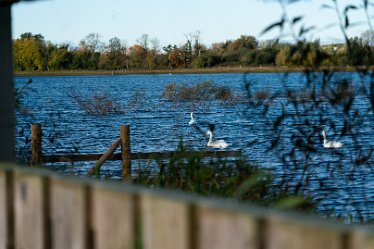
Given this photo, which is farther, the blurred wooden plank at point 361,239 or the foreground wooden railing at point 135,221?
the foreground wooden railing at point 135,221

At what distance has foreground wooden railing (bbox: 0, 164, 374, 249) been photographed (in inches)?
59.2

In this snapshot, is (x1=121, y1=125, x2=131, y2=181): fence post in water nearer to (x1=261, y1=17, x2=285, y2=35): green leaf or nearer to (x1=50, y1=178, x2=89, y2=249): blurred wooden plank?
(x1=261, y1=17, x2=285, y2=35): green leaf

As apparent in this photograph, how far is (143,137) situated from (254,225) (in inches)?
1161

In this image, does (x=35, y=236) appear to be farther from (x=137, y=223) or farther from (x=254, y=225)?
(x=254, y=225)

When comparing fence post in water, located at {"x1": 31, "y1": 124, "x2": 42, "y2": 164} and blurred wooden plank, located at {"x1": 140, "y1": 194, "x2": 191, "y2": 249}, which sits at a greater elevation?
blurred wooden plank, located at {"x1": 140, "y1": 194, "x2": 191, "y2": 249}

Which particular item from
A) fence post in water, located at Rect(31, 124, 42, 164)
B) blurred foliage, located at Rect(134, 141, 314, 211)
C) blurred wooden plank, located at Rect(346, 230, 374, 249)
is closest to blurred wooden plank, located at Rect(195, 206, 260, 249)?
blurred wooden plank, located at Rect(346, 230, 374, 249)

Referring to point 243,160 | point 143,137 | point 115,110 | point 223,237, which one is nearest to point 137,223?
point 223,237

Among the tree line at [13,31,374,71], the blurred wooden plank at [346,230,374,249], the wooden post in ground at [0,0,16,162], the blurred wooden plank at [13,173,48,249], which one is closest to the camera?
the blurred wooden plank at [346,230,374,249]

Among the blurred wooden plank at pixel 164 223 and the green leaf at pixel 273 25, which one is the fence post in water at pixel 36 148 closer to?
the green leaf at pixel 273 25

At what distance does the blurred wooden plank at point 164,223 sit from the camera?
5.62 ft

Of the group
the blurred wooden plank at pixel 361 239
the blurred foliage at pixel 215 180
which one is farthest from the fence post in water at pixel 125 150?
the blurred wooden plank at pixel 361 239

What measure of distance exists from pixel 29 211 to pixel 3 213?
0.22 metres

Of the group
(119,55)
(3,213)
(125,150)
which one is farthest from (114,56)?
(3,213)

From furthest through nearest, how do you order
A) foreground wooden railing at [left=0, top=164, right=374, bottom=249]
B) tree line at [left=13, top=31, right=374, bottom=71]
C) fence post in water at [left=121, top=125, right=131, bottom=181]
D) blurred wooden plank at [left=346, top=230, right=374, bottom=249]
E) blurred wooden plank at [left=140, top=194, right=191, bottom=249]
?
tree line at [left=13, top=31, right=374, bottom=71], fence post in water at [left=121, top=125, right=131, bottom=181], blurred wooden plank at [left=140, top=194, right=191, bottom=249], foreground wooden railing at [left=0, top=164, right=374, bottom=249], blurred wooden plank at [left=346, top=230, right=374, bottom=249]
